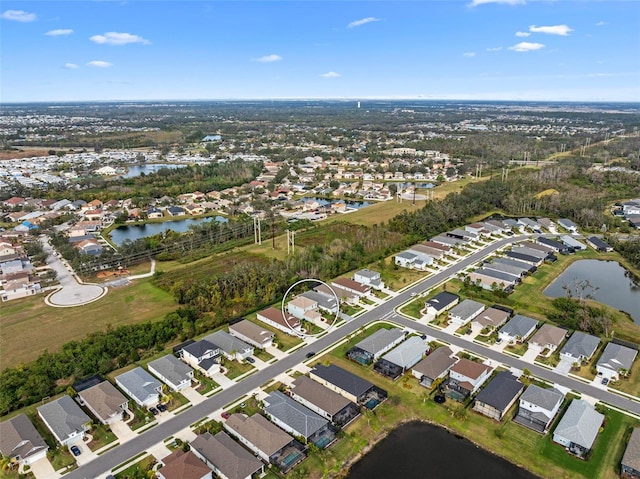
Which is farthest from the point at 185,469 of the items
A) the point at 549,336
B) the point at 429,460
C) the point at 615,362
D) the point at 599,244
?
the point at 599,244

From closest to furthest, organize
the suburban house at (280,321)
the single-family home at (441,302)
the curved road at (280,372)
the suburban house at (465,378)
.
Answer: the curved road at (280,372)
the suburban house at (465,378)
the suburban house at (280,321)
the single-family home at (441,302)

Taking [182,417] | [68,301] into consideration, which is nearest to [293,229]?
[68,301]

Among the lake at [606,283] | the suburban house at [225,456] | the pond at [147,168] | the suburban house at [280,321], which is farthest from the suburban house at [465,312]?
the pond at [147,168]

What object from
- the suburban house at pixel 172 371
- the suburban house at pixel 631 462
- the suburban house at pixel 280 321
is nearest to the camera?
the suburban house at pixel 631 462

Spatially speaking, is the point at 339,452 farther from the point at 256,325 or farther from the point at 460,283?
the point at 460,283

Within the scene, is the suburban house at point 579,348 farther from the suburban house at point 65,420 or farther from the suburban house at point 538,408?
the suburban house at point 65,420
